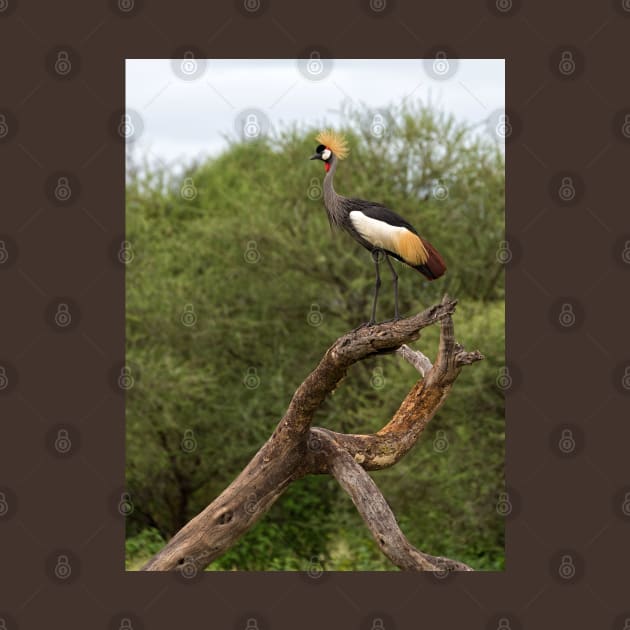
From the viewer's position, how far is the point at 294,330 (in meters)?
23.9

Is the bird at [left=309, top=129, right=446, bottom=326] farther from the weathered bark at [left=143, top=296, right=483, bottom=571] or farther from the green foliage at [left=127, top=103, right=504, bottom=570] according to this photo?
the green foliage at [left=127, top=103, right=504, bottom=570]

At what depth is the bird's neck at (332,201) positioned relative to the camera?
9305 millimetres

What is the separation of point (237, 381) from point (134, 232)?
4.51 m

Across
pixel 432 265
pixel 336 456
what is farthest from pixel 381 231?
pixel 336 456

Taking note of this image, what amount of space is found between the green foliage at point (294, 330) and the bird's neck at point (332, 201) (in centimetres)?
1101

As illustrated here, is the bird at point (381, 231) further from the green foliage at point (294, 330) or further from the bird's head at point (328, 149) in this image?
the green foliage at point (294, 330)

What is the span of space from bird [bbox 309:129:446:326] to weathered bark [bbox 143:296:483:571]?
0.39 m

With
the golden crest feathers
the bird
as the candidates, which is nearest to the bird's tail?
the bird

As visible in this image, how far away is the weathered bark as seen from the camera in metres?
8.89

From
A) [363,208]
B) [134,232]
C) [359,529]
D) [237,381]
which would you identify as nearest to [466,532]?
[359,529]

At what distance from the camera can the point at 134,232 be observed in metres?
25.7

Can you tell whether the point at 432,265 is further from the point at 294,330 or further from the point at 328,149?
the point at 294,330

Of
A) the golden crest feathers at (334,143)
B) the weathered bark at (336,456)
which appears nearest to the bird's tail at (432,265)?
the weathered bark at (336,456)

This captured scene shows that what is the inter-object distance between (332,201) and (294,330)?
47.8 ft
